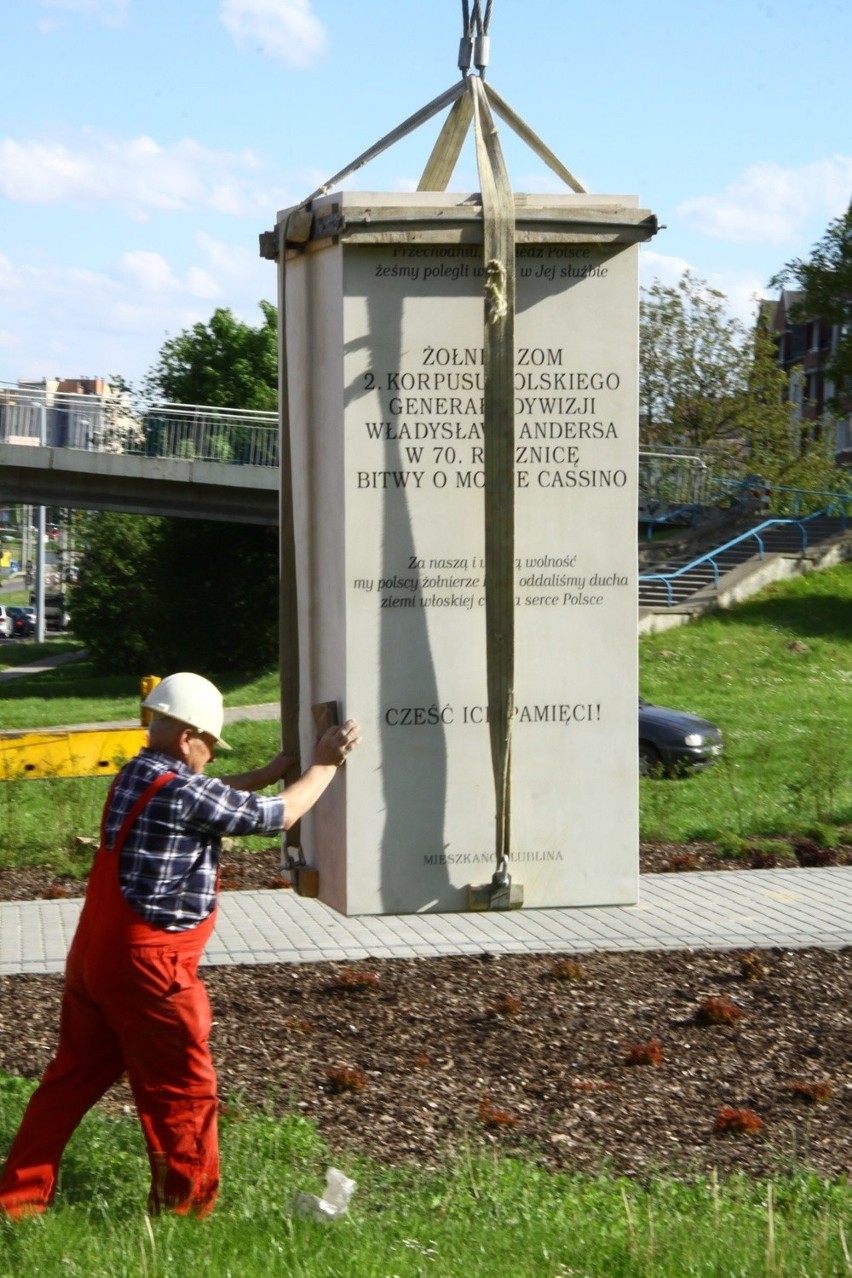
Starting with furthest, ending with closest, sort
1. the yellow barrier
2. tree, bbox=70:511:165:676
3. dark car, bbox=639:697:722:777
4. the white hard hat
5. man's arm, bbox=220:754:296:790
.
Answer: tree, bbox=70:511:165:676 → dark car, bbox=639:697:722:777 → the yellow barrier → man's arm, bbox=220:754:296:790 → the white hard hat

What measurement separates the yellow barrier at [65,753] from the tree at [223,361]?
45891mm

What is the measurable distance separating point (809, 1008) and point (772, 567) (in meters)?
30.3

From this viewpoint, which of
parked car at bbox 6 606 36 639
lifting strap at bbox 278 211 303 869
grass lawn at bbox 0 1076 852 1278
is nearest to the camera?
grass lawn at bbox 0 1076 852 1278

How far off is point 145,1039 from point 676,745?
1440 centimetres

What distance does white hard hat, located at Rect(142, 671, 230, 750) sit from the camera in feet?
15.6

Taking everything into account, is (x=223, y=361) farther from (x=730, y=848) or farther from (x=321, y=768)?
(x=321, y=768)

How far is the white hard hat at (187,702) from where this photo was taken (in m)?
4.77

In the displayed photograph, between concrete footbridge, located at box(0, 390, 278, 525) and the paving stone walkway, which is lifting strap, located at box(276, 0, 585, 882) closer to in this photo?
the paving stone walkway

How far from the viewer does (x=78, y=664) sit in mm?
51312

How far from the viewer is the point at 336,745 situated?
491 cm

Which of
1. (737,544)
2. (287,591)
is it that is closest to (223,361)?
(737,544)

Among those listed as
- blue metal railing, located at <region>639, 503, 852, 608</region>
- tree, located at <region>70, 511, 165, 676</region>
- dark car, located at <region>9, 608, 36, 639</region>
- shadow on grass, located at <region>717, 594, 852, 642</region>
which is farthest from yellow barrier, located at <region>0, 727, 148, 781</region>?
dark car, located at <region>9, 608, 36, 639</region>

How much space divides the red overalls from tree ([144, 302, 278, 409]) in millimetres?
55640

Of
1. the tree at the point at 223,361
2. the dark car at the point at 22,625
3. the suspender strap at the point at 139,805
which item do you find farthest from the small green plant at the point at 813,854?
the dark car at the point at 22,625
